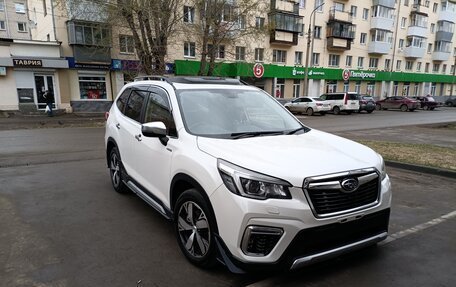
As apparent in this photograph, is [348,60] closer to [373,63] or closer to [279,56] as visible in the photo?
[373,63]

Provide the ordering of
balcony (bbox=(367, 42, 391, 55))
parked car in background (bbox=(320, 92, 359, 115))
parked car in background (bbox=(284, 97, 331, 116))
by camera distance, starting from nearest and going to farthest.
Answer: parked car in background (bbox=(284, 97, 331, 116)) < parked car in background (bbox=(320, 92, 359, 115)) < balcony (bbox=(367, 42, 391, 55))

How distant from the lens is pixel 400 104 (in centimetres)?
3606

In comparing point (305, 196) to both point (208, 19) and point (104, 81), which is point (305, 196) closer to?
point (208, 19)

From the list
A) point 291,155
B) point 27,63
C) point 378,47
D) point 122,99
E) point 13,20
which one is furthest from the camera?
point 13,20

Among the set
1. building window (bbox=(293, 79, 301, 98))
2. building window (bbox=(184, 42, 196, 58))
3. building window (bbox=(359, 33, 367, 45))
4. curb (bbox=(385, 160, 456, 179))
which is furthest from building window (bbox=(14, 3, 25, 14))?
curb (bbox=(385, 160, 456, 179))

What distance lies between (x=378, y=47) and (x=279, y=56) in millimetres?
16094

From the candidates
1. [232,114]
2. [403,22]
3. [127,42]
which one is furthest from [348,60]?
[232,114]

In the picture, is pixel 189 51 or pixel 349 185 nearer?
pixel 349 185

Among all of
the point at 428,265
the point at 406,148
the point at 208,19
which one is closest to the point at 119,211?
the point at 428,265

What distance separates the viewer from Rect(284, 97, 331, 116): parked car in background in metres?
27.9

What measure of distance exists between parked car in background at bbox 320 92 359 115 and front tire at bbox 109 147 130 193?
84.6ft

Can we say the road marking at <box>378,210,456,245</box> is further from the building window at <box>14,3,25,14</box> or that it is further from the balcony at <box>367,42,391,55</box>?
the building window at <box>14,3,25,14</box>

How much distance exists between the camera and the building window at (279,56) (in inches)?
1465

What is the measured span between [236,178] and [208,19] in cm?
1886
